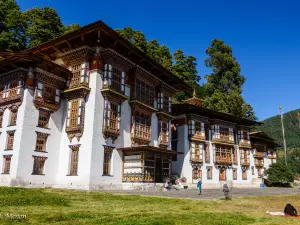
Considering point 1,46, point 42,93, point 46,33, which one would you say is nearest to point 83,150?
point 42,93

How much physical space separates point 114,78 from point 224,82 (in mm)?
32820

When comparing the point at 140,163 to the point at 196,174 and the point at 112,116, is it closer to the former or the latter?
the point at 112,116

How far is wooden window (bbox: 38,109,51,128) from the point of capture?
87.1 feet

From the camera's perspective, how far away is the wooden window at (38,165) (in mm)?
25516

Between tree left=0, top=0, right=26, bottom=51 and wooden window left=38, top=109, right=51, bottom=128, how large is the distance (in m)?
18.4

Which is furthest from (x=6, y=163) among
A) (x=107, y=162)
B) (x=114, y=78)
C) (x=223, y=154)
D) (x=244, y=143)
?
(x=244, y=143)

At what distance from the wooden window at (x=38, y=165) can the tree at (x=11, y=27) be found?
835 inches

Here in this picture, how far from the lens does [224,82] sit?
55656mm

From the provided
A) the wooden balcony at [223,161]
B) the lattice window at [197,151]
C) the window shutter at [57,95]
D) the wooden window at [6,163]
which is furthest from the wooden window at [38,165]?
the wooden balcony at [223,161]

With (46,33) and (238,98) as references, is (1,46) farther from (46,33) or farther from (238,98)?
(238,98)

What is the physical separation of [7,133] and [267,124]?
134368 mm

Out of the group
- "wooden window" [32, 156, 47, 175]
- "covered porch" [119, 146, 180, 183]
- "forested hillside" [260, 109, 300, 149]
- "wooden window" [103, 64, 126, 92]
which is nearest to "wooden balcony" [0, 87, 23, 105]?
"wooden window" [32, 156, 47, 175]

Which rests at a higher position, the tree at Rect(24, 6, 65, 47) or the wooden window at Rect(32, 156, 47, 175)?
the tree at Rect(24, 6, 65, 47)

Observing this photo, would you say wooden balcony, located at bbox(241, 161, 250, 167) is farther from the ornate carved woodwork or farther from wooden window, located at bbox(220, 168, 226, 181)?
the ornate carved woodwork
